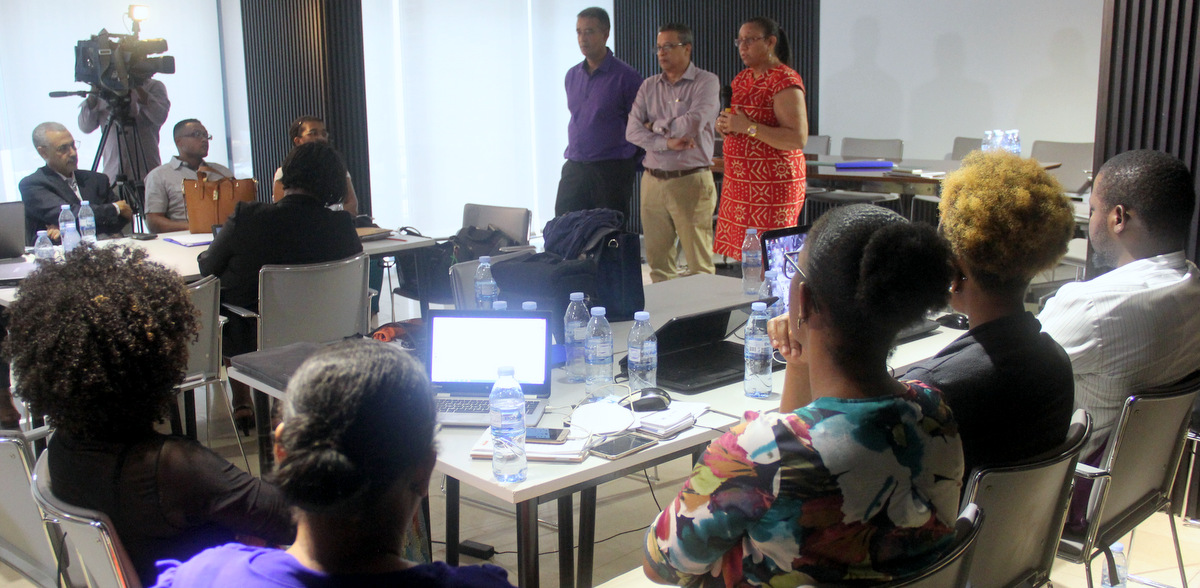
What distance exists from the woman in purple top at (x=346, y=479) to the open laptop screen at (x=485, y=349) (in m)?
1.38

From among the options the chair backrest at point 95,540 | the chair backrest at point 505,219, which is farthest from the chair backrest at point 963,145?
the chair backrest at point 95,540

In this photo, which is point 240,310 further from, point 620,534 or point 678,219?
point 678,219

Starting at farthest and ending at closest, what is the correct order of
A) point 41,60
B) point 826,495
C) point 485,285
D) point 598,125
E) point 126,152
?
point 41,60, point 126,152, point 598,125, point 485,285, point 826,495

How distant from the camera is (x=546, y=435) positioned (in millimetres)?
2197

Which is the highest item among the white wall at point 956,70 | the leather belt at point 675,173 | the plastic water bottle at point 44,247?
the white wall at point 956,70

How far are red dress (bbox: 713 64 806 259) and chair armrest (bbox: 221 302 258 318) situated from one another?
2371mm

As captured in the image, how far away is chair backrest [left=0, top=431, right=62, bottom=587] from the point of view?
6.17 feet

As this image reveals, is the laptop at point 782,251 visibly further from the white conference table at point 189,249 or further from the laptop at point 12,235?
the laptop at point 12,235

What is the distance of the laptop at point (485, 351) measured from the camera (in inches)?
99.0

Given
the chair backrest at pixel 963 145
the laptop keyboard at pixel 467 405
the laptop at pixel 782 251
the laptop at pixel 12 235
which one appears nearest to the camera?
the laptop keyboard at pixel 467 405

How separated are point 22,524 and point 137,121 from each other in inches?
206

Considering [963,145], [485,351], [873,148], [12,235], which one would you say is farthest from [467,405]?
[873,148]

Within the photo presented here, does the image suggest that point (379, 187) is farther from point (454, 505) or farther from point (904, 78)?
point (454, 505)

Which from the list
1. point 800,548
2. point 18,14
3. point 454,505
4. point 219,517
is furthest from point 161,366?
point 18,14
